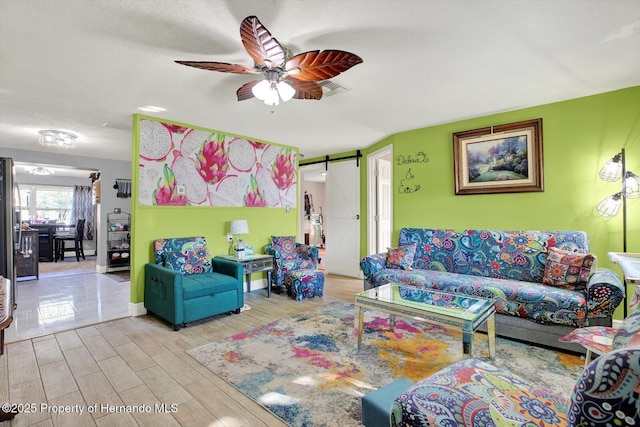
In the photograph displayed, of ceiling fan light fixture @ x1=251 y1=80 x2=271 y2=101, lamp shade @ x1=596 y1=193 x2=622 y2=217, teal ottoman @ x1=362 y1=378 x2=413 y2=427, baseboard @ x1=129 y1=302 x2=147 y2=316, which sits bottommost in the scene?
baseboard @ x1=129 y1=302 x2=147 y2=316

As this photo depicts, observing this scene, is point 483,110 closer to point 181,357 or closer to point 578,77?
point 578,77

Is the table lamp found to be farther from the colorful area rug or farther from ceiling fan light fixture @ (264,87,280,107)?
ceiling fan light fixture @ (264,87,280,107)

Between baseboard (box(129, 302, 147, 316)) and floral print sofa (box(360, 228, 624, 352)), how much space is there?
2636 millimetres

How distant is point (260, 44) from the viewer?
174cm

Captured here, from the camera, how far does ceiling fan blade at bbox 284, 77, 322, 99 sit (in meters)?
2.31

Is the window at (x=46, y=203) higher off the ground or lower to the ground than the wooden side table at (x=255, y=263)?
higher

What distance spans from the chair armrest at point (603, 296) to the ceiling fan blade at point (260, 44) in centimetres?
291

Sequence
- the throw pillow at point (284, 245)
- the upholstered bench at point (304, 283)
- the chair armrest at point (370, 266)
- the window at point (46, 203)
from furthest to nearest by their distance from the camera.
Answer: the window at point (46, 203)
the throw pillow at point (284, 245)
the upholstered bench at point (304, 283)
the chair armrest at point (370, 266)

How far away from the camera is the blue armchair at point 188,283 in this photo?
3.08 m

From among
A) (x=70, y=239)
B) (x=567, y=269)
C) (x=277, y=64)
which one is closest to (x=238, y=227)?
(x=277, y=64)

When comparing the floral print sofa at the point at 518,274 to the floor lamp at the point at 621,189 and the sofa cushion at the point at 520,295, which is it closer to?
the sofa cushion at the point at 520,295

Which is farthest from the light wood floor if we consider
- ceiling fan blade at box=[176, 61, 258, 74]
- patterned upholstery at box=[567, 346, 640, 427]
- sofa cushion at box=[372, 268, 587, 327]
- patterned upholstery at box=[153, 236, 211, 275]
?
ceiling fan blade at box=[176, 61, 258, 74]

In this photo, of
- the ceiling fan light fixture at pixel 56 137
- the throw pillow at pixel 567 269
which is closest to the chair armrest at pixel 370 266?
the throw pillow at pixel 567 269

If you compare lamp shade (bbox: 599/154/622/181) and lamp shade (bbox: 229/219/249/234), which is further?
lamp shade (bbox: 229/219/249/234)
